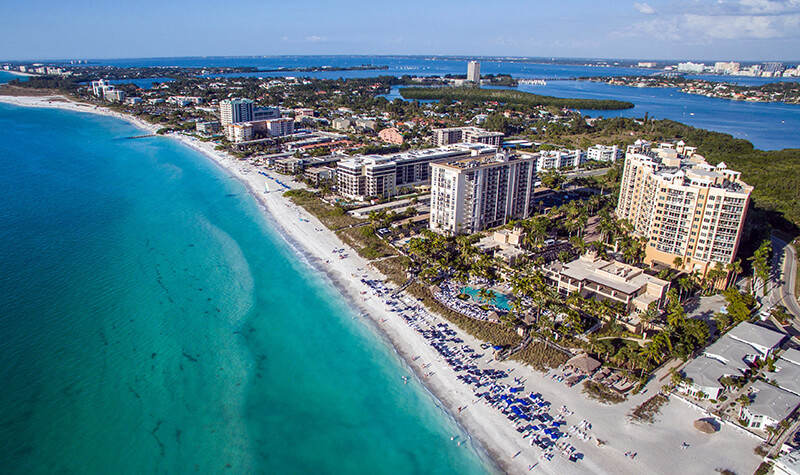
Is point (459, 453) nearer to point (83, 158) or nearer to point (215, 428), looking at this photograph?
point (215, 428)

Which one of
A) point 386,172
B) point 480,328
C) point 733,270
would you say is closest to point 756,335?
point 733,270

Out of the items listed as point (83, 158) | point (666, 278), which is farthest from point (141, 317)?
point (83, 158)

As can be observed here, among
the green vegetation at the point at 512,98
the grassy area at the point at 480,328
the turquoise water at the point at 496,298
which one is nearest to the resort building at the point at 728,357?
the grassy area at the point at 480,328

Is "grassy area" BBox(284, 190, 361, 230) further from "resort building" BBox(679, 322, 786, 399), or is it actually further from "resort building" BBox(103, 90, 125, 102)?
"resort building" BBox(103, 90, 125, 102)

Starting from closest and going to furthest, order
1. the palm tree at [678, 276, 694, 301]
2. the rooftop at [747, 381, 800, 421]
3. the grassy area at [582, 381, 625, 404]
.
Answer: the rooftop at [747, 381, 800, 421] → the grassy area at [582, 381, 625, 404] → the palm tree at [678, 276, 694, 301]

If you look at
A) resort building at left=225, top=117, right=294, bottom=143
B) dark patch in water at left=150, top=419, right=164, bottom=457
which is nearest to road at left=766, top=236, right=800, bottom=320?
dark patch in water at left=150, top=419, right=164, bottom=457

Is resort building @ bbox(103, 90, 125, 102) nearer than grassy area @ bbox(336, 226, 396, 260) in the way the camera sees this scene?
No
